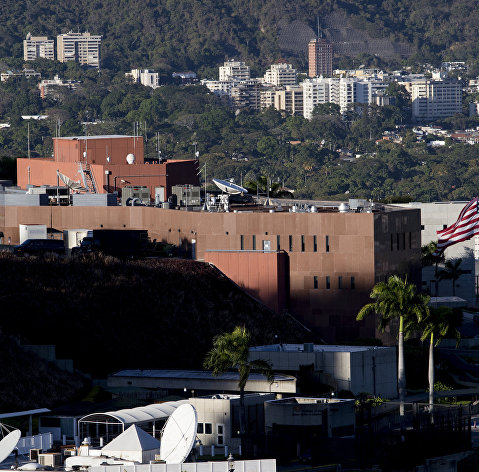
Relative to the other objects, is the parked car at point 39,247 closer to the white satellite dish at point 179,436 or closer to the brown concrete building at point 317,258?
the brown concrete building at point 317,258

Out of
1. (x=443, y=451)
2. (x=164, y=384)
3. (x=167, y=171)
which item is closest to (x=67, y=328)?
(x=164, y=384)

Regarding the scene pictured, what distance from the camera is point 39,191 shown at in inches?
5103

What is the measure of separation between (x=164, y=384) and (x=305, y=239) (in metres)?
26.2

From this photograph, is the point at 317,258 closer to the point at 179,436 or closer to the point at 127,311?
the point at 127,311

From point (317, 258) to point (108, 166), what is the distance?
1492 inches

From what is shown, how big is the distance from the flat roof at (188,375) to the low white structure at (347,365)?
12.8 ft

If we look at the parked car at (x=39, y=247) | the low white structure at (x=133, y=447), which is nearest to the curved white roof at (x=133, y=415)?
the low white structure at (x=133, y=447)

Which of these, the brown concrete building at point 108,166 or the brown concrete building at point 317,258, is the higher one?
the brown concrete building at point 108,166

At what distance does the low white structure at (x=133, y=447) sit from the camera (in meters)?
63.4

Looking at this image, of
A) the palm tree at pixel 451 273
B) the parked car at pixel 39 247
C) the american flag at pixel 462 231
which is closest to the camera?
the parked car at pixel 39 247

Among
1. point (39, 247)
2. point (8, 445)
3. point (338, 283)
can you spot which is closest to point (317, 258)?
point (338, 283)

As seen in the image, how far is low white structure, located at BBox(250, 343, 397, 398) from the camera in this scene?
88.8 meters

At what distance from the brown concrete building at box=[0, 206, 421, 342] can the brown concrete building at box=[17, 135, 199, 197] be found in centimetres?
2938

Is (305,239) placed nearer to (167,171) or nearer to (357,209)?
(357,209)
